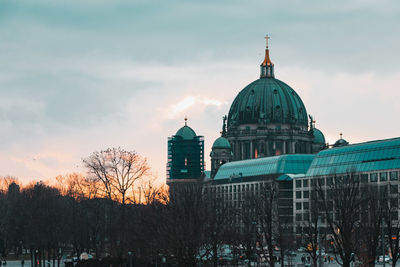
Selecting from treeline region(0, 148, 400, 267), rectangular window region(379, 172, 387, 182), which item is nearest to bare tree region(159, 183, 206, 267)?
treeline region(0, 148, 400, 267)

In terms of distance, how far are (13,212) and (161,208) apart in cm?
6658

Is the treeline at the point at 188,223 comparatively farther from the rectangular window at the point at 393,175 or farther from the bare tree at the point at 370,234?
the rectangular window at the point at 393,175

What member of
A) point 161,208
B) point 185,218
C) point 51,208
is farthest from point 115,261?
point 51,208

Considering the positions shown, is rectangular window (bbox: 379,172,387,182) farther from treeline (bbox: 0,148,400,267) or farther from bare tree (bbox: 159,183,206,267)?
bare tree (bbox: 159,183,206,267)

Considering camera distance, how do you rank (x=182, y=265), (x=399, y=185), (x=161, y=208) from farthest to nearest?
(x=399, y=185) < (x=161, y=208) < (x=182, y=265)

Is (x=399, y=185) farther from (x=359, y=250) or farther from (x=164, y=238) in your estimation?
(x=164, y=238)

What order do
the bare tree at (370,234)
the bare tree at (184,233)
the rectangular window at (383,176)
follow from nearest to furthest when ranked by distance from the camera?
the bare tree at (184,233)
the bare tree at (370,234)
the rectangular window at (383,176)

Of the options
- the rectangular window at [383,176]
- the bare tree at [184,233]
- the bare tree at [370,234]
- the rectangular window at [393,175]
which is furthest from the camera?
the rectangular window at [383,176]

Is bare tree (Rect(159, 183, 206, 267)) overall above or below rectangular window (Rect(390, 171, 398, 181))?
below

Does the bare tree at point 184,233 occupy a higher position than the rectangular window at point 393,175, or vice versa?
the rectangular window at point 393,175

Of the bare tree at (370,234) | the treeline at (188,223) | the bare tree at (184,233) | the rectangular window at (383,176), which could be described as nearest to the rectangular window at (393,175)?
the rectangular window at (383,176)

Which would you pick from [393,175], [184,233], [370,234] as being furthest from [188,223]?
[393,175]

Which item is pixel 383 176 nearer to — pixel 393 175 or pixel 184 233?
pixel 393 175

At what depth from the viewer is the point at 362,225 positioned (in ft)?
374
